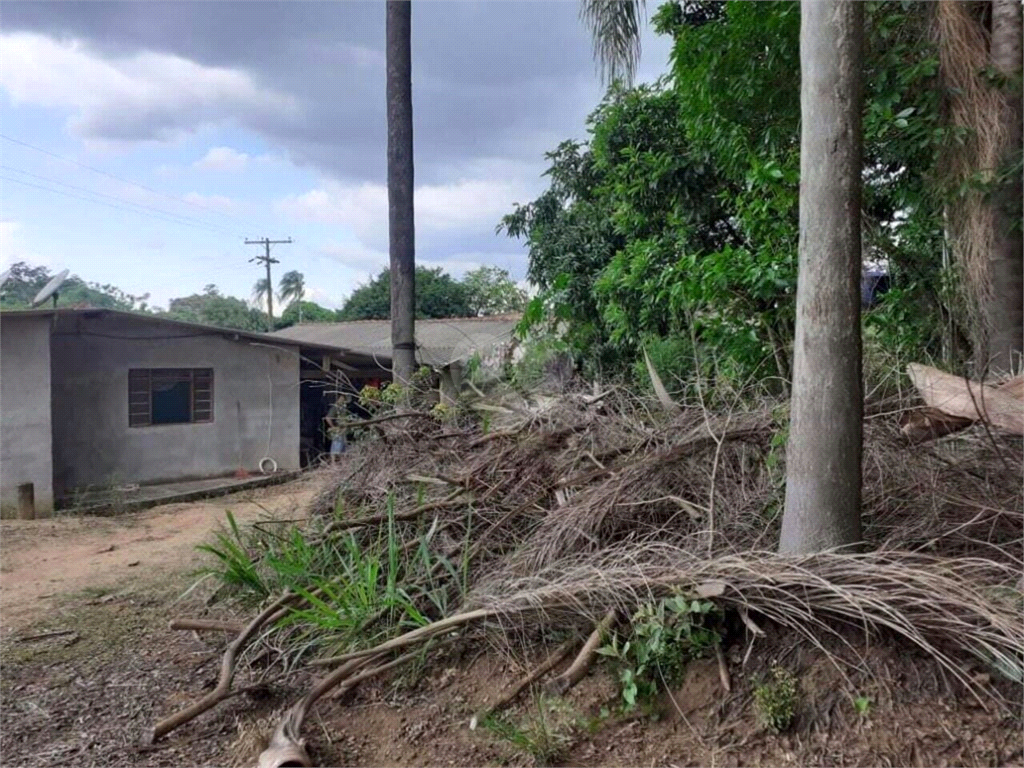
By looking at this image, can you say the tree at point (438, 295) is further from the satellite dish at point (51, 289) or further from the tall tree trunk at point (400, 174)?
the tall tree trunk at point (400, 174)

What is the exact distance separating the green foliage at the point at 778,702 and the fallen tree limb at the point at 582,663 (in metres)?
0.70

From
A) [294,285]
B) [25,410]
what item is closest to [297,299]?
[294,285]

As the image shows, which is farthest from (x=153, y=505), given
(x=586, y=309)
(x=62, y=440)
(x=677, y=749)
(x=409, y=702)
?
(x=677, y=749)

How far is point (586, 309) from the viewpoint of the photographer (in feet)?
33.0

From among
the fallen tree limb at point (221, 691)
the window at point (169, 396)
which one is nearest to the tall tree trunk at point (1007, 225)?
the fallen tree limb at point (221, 691)

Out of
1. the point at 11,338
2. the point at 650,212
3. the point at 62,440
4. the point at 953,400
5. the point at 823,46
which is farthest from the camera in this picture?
the point at 62,440

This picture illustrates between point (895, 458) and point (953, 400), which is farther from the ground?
point (953, 400)

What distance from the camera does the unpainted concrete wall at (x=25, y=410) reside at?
11.1m

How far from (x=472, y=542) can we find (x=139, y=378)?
1093cm

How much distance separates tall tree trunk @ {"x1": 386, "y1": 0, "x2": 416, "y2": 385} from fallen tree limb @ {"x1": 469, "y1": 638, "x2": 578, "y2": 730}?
5.31m

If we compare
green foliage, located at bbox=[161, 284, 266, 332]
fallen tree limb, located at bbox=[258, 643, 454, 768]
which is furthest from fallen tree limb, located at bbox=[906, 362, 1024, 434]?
green foliage, located at bbox=[161, 284, 266, 332]

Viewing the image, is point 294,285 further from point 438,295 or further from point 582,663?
point 582,663

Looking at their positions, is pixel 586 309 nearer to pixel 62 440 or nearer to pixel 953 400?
pixel 953 400

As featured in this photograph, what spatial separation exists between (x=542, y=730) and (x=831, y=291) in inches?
86.3
